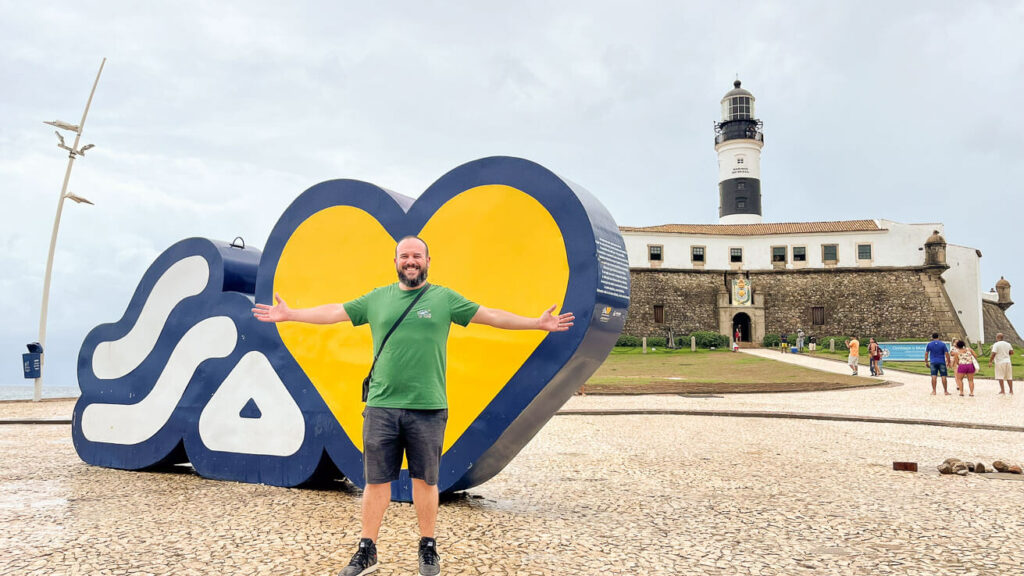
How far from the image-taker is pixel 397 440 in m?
3.68

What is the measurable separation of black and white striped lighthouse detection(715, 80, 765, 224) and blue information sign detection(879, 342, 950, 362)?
22745 mm

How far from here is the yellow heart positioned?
17.3 feet

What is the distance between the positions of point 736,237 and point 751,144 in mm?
9211

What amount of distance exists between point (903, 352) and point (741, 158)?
2531 centimetres

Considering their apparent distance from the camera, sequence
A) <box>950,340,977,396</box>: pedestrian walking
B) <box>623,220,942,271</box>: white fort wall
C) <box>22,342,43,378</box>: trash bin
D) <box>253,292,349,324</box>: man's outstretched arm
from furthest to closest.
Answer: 1. <box>623,220,942,271</box>: white fort wall
2. <box>950,340,977,396</box>: pedestrian walking
3. <box>22,342,43,378</box>: trash bin
4. <box>253,292,349,324</box>: man's outstretched arm

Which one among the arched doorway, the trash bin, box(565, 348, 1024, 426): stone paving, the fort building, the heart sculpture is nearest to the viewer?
the heart sculpture

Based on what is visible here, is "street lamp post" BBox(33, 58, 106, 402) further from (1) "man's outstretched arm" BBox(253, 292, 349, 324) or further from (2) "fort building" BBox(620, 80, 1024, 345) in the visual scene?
(2) "fort building" BBox(620, 80, 1024, 345)

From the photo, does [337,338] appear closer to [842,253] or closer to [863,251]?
[842,253]

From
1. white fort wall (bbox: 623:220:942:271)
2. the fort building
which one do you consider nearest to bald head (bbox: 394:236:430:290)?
the fort building

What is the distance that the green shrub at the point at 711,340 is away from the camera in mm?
44938

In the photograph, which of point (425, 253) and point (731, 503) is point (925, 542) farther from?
point (425, 253)

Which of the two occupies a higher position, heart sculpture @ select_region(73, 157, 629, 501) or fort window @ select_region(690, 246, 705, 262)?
fort window @ select_region(690, 246, 705, 262)

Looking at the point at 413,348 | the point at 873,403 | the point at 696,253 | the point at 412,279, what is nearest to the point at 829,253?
the point at 696,253

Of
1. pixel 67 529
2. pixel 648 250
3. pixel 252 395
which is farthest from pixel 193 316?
pixel 648 250
